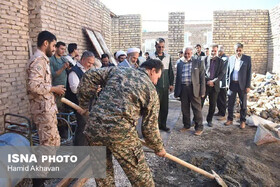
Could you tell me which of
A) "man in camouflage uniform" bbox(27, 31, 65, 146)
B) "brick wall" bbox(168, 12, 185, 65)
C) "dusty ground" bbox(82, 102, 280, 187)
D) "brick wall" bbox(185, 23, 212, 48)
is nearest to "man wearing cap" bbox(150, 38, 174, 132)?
"dusty ground" bbox(82, 102, 280, 187)

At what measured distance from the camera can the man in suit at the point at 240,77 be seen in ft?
16.1

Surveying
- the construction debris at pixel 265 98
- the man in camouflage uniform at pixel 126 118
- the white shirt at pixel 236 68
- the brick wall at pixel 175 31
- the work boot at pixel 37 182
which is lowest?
the work boot at pixel 37 182

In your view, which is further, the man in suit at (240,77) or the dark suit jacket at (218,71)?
Result: the dark suit jacket at (218,71)

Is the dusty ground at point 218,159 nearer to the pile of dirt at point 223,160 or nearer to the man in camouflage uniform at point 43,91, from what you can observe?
the pile of dirt at point 223,160

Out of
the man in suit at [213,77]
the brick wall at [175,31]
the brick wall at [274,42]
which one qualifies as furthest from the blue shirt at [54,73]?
the brick wall at [274,42]

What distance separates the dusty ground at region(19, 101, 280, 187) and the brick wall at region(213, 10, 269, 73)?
7051 millimetres

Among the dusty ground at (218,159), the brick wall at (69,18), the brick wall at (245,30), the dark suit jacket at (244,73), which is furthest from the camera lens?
the brick wall at (245,30)

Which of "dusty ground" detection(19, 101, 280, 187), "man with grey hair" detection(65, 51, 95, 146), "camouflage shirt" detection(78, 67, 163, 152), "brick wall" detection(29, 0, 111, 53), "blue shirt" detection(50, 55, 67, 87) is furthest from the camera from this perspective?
"brick wall" detection(29, 0, 111, 53)

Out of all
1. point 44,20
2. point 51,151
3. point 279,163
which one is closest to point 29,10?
point 44,20

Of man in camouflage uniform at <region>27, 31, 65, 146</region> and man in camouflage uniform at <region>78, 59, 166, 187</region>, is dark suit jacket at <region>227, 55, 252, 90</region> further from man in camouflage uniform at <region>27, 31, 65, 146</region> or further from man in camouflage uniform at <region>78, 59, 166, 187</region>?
man in camouflage uniform at <region>27, 31, 65, 146</region>

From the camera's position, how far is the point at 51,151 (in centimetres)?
280

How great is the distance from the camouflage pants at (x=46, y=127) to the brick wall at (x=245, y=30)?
33.2 feet

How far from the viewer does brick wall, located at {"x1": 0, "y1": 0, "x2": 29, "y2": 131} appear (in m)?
3.92

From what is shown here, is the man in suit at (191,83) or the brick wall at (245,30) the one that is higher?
the brick wall at (245,30)
